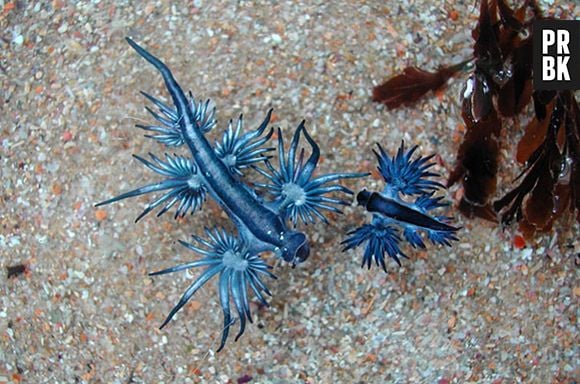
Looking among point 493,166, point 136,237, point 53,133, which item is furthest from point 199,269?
point 493,166

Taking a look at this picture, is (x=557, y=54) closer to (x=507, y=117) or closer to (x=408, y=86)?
(x=507, y=117)

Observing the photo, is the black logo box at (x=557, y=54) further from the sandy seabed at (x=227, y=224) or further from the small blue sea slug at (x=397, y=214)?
the small blue sea slug at (x=397, y=214)

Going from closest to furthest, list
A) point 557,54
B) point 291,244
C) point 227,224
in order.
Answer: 1. point 291,244
2. point 227,224
3. point 557,54

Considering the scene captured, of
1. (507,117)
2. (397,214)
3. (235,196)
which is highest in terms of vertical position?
(235,196)

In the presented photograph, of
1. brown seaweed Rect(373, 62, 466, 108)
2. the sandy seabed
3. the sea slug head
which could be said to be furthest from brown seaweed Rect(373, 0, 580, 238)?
the sea slug head

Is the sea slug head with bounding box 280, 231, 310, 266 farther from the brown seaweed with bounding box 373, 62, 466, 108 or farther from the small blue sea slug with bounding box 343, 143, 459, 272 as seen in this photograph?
the brown seaweed with bounding box 373, 62, 466, 108

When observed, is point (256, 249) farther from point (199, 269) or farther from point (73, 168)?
point (73, 168)

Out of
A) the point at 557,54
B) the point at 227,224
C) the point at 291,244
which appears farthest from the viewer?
the point at 557,54

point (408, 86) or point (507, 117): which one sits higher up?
point (408, 86)

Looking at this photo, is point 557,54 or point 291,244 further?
point 557,54

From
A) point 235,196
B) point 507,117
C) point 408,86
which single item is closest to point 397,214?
point 235,196
